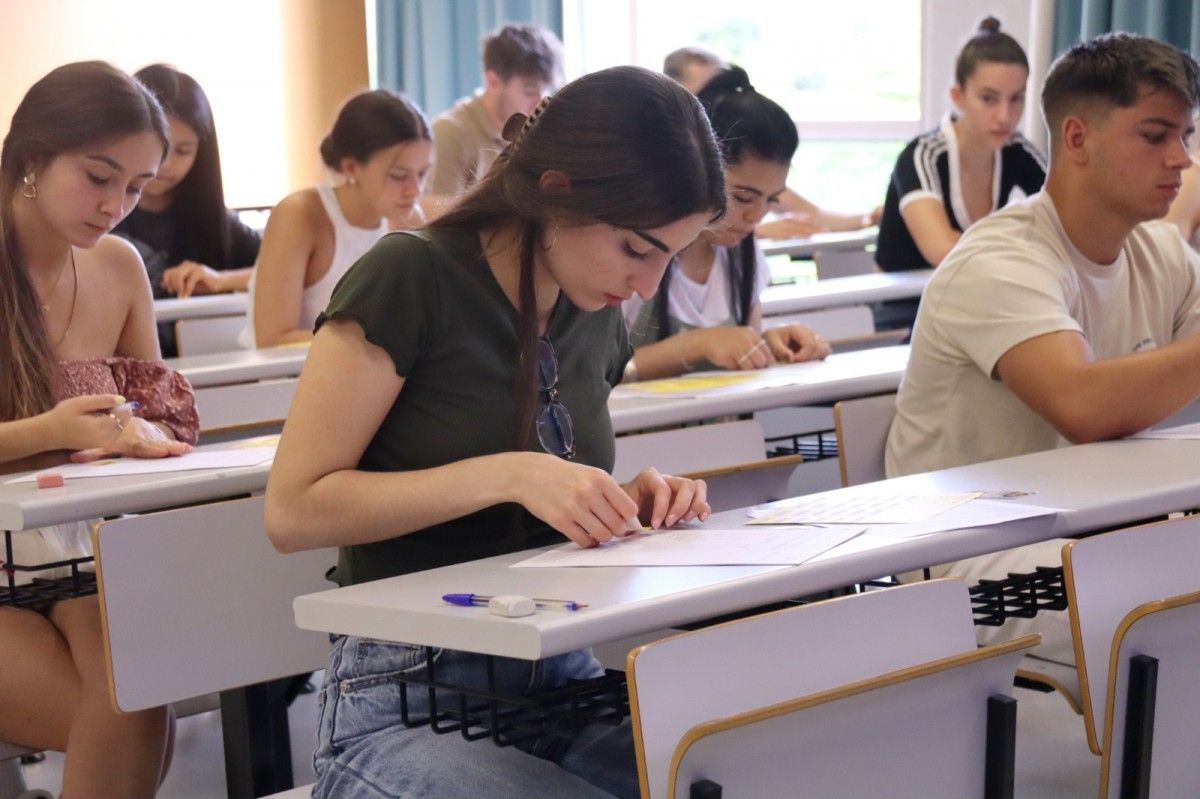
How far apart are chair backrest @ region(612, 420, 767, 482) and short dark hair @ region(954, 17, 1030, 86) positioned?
9.03ft

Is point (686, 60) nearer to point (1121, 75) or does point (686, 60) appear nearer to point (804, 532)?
point (1121, 75)

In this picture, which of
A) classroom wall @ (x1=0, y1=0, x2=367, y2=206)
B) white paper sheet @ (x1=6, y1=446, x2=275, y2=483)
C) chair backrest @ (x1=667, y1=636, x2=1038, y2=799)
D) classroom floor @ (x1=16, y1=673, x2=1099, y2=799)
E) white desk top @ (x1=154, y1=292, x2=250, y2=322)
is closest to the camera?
chair backrest @ (x1=667, y1=636, x2=1038, y2=799)

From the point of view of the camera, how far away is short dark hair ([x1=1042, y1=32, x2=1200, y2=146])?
93.0 inches

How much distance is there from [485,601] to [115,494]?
842 mm

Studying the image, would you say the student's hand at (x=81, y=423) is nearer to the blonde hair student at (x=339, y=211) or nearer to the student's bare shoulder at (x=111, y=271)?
the student's bare shoulder at (x=111, y=271)

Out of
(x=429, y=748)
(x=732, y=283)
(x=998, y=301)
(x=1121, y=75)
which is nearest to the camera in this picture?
(x=429, y=748)

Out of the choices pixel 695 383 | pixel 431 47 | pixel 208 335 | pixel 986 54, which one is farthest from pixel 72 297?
pixel 431 47

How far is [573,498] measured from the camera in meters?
1.40

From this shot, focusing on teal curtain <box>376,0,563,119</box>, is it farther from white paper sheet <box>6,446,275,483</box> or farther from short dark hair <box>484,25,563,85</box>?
white paper sheet <box>6,446,275,483</box>

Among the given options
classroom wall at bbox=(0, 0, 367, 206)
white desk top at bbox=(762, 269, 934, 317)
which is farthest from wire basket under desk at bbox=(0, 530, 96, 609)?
classroom wall at bbox=(0, 0, 367, 206)

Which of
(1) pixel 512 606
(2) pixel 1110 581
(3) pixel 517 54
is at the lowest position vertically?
(2) pixel 1110 581

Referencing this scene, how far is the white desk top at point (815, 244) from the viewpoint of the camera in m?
5.77

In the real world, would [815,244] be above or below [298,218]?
below

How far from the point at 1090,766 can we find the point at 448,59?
6.59 meters
